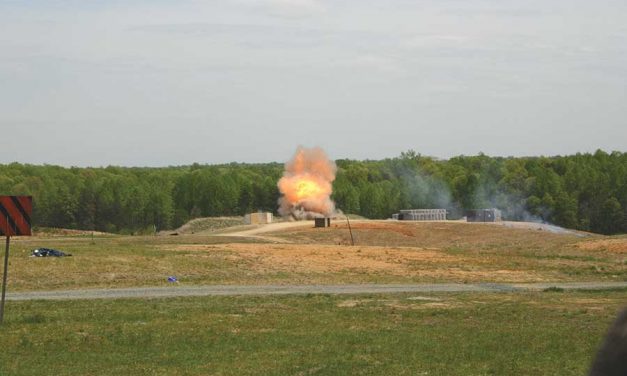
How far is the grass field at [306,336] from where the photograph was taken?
1958cm

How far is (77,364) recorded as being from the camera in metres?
20.1

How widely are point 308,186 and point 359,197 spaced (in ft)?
140

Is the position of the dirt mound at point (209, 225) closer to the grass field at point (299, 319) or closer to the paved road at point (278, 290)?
the grass field at point (299, 319)

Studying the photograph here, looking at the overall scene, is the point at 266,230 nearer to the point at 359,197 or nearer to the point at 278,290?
the point at 278,290

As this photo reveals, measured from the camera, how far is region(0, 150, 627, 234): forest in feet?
462

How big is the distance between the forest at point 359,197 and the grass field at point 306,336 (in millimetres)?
101677

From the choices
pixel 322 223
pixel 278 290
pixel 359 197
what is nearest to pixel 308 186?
pixel 322 223

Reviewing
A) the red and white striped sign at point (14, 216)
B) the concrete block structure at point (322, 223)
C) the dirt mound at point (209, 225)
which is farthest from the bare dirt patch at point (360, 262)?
the dirt mound at point (209, 225)

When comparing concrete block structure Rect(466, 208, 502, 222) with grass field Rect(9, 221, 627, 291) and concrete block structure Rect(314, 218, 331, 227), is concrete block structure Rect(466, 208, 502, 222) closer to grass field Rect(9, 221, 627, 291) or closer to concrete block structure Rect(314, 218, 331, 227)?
concrete block structure Rect(314, 218, 331, 227)

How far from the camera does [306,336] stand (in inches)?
972

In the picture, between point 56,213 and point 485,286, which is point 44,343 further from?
point 56,213

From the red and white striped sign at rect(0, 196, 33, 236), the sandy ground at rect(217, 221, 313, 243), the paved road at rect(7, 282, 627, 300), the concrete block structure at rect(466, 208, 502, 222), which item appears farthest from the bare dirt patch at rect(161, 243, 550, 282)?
the concrete block structure at rect(466, 208, 502, 222)

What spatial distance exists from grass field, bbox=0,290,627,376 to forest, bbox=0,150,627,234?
4003 inches

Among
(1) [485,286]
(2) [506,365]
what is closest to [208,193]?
(1) [485,286]
